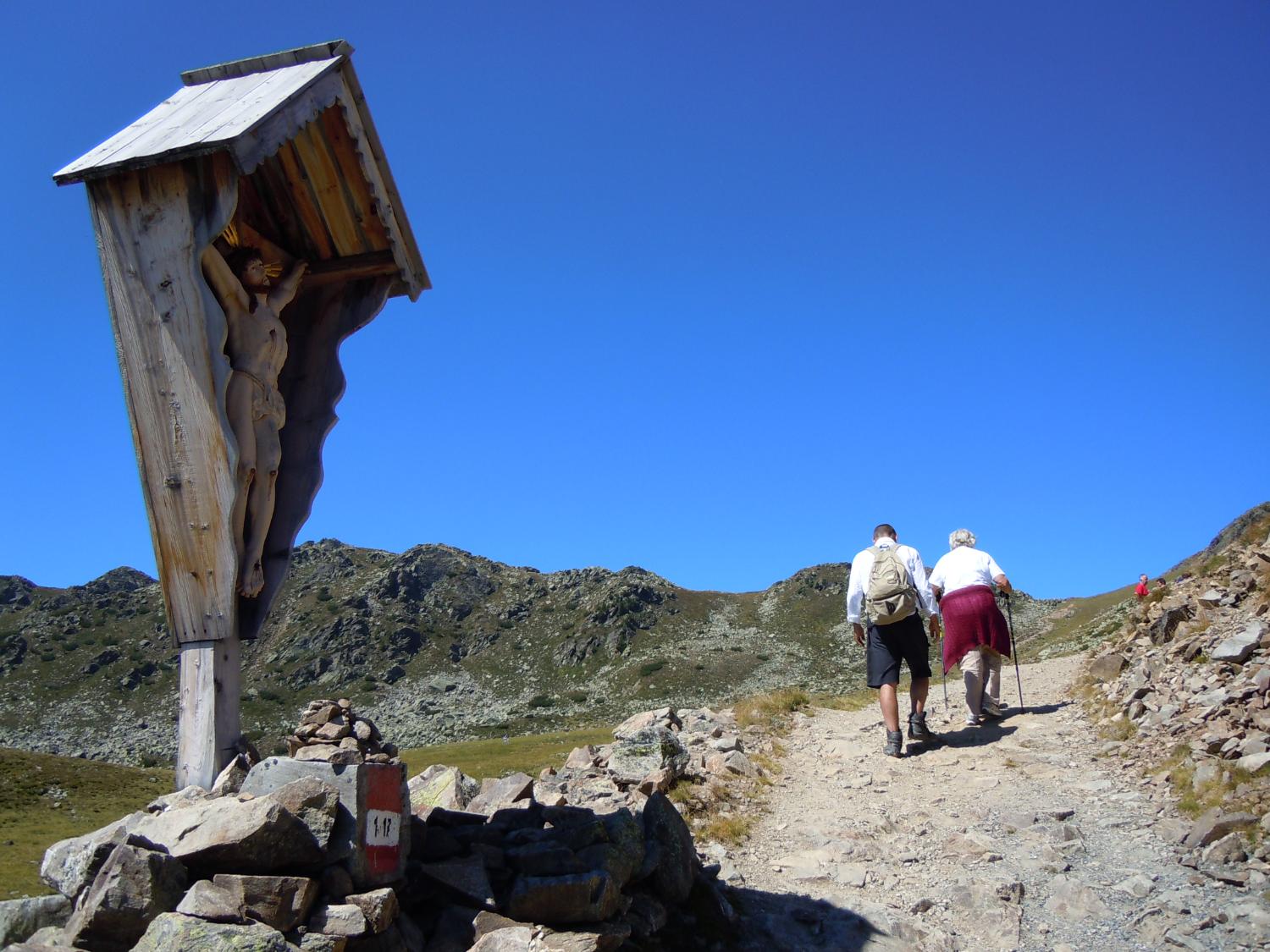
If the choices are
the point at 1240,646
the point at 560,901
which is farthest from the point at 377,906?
the point at 1240,646

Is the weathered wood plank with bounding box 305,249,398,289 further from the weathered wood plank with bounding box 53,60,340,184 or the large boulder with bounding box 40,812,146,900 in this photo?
the large boulder with bounding box 40,812,146,900

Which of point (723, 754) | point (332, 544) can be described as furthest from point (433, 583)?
point (723, 754)

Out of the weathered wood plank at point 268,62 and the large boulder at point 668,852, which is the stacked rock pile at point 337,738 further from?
the weathered wood plank at point 268,62

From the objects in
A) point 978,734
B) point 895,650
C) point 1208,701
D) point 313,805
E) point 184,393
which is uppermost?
point 184,393

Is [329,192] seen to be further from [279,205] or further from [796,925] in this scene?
[796,925]

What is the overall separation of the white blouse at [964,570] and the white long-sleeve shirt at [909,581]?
0.76m

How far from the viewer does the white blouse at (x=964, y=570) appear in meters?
11.6

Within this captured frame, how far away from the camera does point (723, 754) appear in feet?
37.6

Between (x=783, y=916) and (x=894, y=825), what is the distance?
2.15 meters

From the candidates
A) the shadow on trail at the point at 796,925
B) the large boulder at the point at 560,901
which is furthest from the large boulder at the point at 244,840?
the shadow on trail at the point at 796,925

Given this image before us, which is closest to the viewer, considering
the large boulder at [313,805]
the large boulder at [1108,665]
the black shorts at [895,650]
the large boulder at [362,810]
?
the large boulder at [313,805]

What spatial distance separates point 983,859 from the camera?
24.7 ft

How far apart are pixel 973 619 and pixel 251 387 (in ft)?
28.4

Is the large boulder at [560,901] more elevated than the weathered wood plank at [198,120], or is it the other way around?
the weathered wood plank at [198,120]
